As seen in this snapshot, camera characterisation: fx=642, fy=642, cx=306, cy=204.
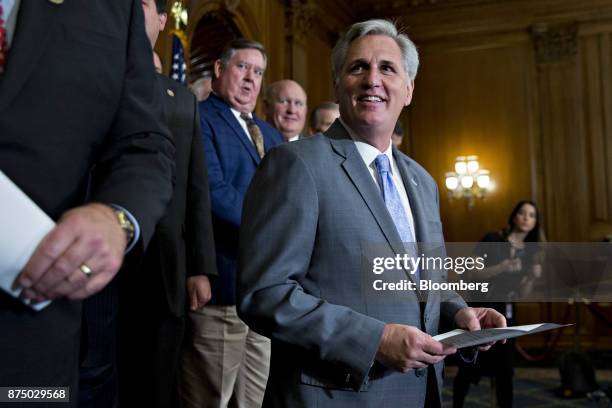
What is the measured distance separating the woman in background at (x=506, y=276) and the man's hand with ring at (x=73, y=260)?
127cm

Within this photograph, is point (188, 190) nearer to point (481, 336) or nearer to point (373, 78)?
point (373, 78)

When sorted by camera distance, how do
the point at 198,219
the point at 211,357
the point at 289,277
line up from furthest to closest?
the point at 211,357, the point at 198,219, the point at 289,277

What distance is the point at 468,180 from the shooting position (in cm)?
914

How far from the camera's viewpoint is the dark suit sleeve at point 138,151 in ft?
2.81

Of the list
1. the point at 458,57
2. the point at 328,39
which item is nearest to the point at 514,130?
the point at 458,57

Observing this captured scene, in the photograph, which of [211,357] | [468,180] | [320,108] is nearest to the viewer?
[211,357]

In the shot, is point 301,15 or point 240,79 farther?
point 301,15

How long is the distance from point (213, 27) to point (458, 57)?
4.57 meters

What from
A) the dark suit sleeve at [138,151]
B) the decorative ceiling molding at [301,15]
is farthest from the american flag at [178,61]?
the dark suit sleeve at [138,151]

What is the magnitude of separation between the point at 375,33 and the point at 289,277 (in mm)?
763

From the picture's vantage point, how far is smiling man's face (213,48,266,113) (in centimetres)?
296

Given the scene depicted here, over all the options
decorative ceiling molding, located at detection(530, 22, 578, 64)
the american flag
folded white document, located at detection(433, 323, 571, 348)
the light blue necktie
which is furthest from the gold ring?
decorative ceiling molding, located at detection(530, 22, 578, 64)

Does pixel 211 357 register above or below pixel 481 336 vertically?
below

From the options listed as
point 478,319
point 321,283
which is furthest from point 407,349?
point 478,319
